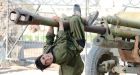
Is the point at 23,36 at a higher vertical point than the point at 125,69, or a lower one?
lower

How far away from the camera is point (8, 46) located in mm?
12867

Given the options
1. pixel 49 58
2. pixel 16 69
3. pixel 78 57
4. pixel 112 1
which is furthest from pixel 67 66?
pixel 16 69

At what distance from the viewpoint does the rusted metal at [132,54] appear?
5.89 m

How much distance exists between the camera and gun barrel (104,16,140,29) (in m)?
5.39

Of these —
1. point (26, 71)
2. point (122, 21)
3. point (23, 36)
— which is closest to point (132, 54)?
point (122, 21)

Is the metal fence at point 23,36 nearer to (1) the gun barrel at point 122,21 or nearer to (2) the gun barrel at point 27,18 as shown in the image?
(1) the gun barrel at point 122,21

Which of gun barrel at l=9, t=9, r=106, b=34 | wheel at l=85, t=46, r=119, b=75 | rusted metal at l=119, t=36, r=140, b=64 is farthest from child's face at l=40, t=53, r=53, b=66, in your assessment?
wheel at l=85, t=46, r=119, b=75

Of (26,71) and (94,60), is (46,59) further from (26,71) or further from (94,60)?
(26,71)

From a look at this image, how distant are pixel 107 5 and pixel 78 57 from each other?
5.64 meters

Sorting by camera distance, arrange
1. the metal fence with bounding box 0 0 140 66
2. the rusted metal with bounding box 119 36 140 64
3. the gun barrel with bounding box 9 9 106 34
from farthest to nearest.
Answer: the metal fence with bounding box 0 0 140 66 < the rusted metal with bounding box 119 36 140 64 < the gun barrel with bounding box 9 9 106 34

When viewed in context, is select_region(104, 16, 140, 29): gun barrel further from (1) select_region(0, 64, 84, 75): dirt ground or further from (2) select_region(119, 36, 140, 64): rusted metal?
(1) select_region(0, 64, 84, 75): dirt ground

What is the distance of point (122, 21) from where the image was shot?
5434 millimetres

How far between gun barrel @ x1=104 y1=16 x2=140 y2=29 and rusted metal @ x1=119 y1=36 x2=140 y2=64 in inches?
13.0

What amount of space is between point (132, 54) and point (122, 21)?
76 centimetres
